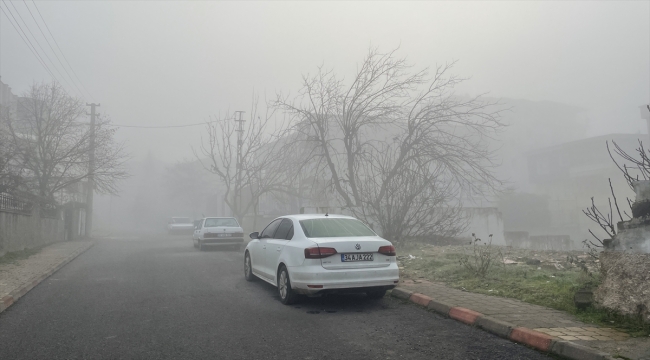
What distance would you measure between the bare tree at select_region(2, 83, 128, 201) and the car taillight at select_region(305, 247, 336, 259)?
21370 millimetres

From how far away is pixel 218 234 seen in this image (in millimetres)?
20609

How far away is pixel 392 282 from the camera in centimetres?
760

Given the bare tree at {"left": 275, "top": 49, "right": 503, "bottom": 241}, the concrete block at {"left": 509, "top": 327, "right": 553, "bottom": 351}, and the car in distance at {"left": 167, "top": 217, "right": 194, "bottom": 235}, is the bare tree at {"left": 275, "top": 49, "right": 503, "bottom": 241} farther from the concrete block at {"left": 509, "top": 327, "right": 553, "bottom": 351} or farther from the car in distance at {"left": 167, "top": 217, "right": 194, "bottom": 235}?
the car in distance at {"left": 167, "top": 217, "right": 194, "bottom": 235}

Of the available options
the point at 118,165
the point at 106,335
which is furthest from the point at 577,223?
the point at 106,335

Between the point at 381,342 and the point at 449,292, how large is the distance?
9.69ft

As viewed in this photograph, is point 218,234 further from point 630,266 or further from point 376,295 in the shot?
point 630,266

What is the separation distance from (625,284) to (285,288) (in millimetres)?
4809

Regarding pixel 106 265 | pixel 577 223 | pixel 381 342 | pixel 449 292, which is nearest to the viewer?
pixel 381 342

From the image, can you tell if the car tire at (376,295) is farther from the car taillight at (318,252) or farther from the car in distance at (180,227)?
the car in distance at (180,227)

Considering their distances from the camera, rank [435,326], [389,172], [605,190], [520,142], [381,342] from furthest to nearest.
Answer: [520,142], [605,190], [389,172], [435,326], [381,342]

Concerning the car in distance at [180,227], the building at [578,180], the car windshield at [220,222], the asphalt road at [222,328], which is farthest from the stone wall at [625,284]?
the car in distance at [180,227]

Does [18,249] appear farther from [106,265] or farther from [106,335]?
[106,335]

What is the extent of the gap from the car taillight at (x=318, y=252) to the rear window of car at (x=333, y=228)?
Result: 0.56m

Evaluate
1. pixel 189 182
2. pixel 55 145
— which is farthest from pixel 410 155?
pixel 189 182
